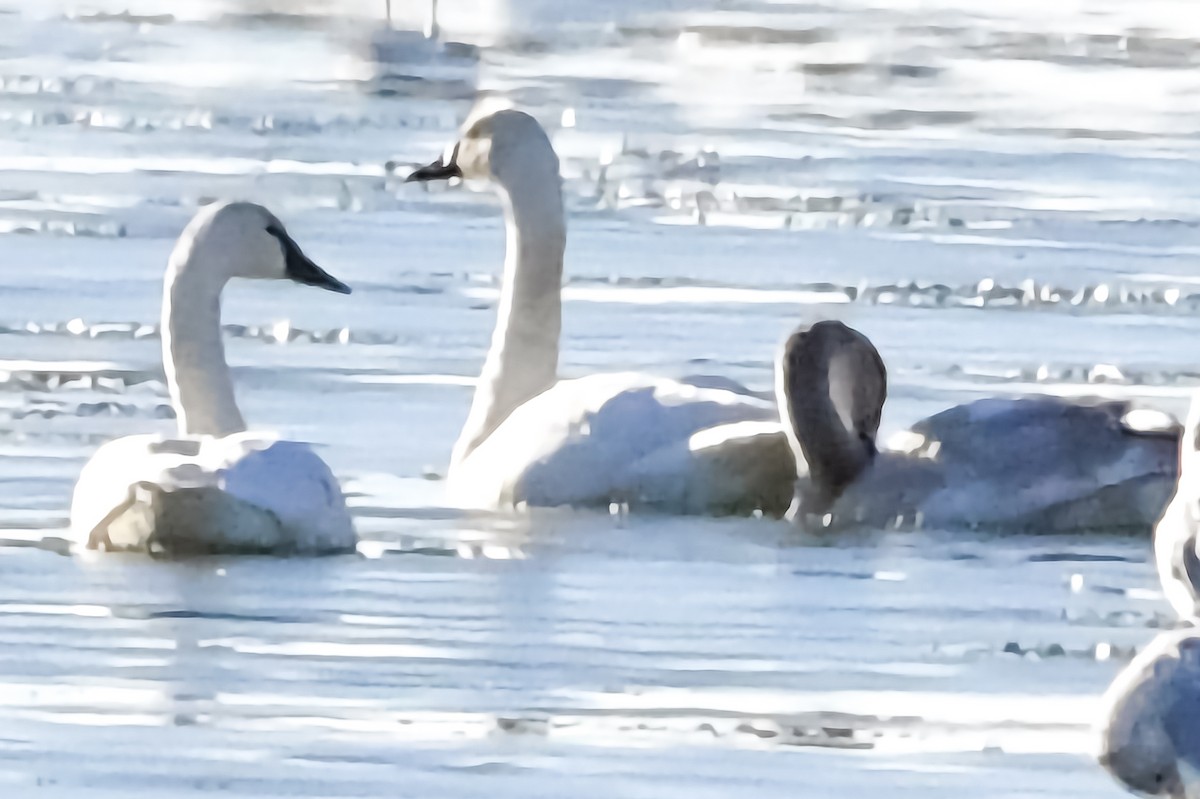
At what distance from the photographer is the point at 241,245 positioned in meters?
9.88

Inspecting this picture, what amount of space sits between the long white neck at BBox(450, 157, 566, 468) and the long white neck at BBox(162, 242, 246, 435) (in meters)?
0.98

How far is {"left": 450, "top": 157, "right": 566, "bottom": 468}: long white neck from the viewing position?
10453 mm

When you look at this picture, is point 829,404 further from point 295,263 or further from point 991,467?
point 295,263

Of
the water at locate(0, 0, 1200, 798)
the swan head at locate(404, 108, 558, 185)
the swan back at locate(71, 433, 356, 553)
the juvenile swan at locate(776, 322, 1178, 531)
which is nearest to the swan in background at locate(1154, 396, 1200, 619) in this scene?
the water at locate(0, 0, 1200, 798)

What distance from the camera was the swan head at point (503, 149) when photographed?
35.1ft

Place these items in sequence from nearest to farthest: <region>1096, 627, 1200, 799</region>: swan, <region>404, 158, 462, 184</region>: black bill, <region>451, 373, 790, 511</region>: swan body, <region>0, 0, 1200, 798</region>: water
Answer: <region>1096, 627, 1200, 799</region>: swan, <region>0, 0, 1200, 798</region>: water, <region>451, 373, 790, 511</region>: swan body, <region>404, 158, 462, 184</region>: black bill

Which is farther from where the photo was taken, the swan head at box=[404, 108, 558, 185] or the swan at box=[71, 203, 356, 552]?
the swan head at box=[404, 108, 558, 185]

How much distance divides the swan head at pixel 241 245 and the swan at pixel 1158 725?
12.9ft

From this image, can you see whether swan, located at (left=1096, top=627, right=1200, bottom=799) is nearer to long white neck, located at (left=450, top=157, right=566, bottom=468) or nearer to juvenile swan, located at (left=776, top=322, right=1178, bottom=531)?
juvenile swan, located at (left=776, top=322, right=1178, bottom=531)

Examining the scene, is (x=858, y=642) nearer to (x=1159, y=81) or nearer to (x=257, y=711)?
(x=257, y=711)

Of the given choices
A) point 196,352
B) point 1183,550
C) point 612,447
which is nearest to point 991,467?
point 612,447

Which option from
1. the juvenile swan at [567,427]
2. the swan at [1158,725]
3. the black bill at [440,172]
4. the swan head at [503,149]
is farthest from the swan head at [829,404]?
the swan at [1158,725]

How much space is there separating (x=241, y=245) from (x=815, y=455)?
1.83 metres

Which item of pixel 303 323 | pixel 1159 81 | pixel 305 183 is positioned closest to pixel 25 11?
pixel 1159 81
